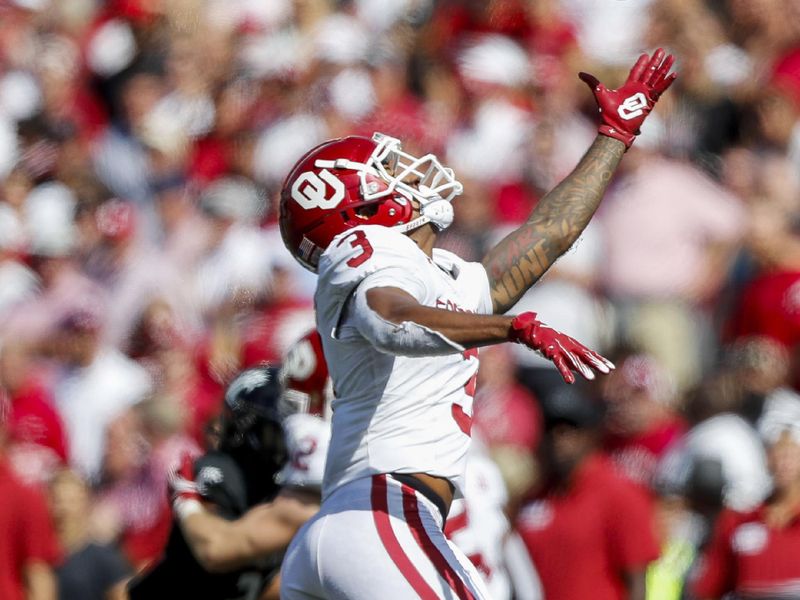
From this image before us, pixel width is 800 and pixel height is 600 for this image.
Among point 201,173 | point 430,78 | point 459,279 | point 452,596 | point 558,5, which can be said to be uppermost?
point 459,279

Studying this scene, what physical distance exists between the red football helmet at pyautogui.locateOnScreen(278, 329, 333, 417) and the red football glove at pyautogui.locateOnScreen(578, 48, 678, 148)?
4.23 ft

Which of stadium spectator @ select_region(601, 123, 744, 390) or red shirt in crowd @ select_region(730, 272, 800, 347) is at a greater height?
red shirt in crowd @ select_region(730, 272, 800, 347)

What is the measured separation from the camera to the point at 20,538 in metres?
8.45

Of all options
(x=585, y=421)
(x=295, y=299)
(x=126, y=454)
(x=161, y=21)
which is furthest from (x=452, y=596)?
(x=161, y=21)

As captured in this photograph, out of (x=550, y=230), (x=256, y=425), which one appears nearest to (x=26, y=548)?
(x=256, y=425)

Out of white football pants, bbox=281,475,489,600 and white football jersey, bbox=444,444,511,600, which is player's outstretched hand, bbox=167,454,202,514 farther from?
white football pants, bbox=281,475,489,600

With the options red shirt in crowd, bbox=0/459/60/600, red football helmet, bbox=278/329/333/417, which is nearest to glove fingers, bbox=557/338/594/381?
red football helmet, bbox=278/329/333/417

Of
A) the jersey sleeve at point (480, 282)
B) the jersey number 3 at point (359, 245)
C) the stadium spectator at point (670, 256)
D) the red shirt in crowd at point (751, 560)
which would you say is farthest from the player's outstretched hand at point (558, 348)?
the stadium spectator at point (670, 256)

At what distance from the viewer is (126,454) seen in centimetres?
934

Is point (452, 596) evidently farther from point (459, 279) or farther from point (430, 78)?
point (430, 78)

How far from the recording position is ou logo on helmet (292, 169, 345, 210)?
4.63m

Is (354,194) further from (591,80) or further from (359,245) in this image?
(591,80)

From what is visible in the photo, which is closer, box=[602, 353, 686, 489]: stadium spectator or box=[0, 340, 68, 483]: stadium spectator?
box=[602, 353, 686, 489]: stadium spectator

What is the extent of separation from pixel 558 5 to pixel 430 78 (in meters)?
1.03
